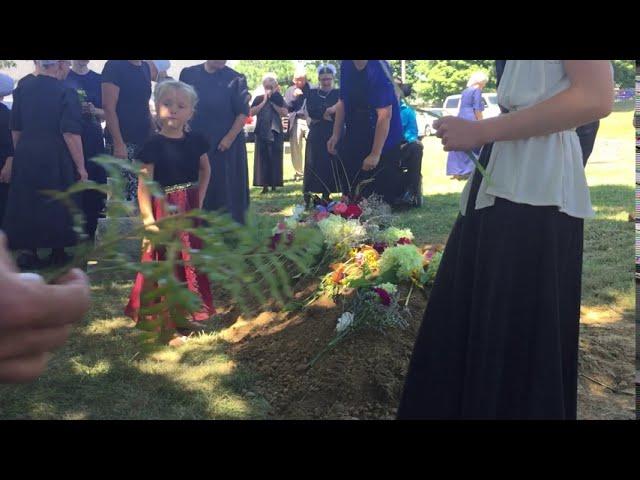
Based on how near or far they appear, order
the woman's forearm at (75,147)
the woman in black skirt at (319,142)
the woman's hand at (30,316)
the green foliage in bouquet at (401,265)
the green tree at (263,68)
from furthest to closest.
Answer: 1. the green tree at (263,68)
2. the woman in black skirt at (319,142)
3. the woman's forearm at (75,147)
4. the green foliage in bouquet at (401,265)
5. the woman's hand at (30,316)

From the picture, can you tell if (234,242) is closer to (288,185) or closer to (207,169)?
(207,169)

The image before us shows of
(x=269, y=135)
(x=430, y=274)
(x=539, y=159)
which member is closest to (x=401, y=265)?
(x=430, y=274)

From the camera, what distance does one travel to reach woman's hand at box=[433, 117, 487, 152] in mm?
2145

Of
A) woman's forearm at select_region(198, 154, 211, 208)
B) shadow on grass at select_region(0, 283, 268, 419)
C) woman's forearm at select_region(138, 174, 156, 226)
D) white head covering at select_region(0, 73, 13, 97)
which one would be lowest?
shadow on grass at select_region(0, 283, 268, 419)

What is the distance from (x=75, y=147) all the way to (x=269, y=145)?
4.89m

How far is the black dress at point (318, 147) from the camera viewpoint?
8.00m

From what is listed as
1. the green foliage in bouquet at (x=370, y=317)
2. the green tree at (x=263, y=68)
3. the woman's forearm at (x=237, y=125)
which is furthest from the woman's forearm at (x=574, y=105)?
the green tree at (x=263, y=68)

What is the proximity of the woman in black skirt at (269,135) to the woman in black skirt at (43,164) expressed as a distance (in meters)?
4.64

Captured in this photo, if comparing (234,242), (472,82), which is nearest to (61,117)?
(234,242)

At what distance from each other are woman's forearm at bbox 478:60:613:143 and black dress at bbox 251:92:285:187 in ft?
28.7

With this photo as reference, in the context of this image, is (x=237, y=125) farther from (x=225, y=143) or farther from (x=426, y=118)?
(x=426, y=118)

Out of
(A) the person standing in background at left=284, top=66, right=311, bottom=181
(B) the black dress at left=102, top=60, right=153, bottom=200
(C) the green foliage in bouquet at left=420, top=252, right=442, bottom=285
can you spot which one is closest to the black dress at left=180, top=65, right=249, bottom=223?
(B) the black dress at left=102, top=60, right=153, bottom=200

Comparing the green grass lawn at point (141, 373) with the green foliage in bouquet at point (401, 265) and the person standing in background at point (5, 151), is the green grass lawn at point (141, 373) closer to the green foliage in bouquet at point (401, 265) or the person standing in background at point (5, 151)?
the green foliage in bouquet at point (401, 265)

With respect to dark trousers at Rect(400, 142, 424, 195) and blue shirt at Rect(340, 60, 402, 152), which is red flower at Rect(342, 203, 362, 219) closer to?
blue shirt at Rect(340, 60, 402, 152)
